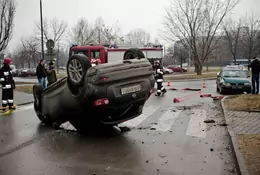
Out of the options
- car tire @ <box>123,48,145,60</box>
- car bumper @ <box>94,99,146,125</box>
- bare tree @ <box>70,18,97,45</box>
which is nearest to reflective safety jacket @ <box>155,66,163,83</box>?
car tire @ <box>123,48,145,60</box>

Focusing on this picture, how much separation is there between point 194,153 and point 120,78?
6.59 feet

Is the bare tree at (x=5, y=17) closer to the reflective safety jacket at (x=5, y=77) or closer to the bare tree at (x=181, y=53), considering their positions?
the reflective safety jacket at (x=5, y=77)

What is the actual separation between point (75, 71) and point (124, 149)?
191 centimetres

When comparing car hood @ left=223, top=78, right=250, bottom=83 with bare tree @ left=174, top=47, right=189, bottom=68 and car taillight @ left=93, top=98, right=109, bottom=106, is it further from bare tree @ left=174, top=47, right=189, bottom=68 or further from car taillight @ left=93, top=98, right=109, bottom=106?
bare tree @ left=174, top=47, right=189, bottom=68

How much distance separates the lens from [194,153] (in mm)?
5230

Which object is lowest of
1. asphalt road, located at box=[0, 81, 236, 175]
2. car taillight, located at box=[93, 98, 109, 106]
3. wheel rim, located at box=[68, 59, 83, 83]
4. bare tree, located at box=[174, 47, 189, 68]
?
asphalt road, located at box=[0, 81, 236, 175]

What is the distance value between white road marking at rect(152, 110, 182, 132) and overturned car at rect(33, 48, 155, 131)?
3.04 ft

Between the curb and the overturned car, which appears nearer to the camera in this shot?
the curb

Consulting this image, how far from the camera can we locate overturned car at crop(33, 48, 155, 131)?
18.5 feet

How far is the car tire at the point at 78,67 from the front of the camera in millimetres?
5785

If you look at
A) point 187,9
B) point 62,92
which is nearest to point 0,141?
point 62,92

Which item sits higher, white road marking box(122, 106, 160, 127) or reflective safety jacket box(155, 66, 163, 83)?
reflective safety jacket box(155, 66, 163, 83)

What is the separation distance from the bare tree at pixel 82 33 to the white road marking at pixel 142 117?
3463 cm

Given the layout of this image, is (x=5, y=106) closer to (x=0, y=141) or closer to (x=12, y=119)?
(x=12, y=119)
